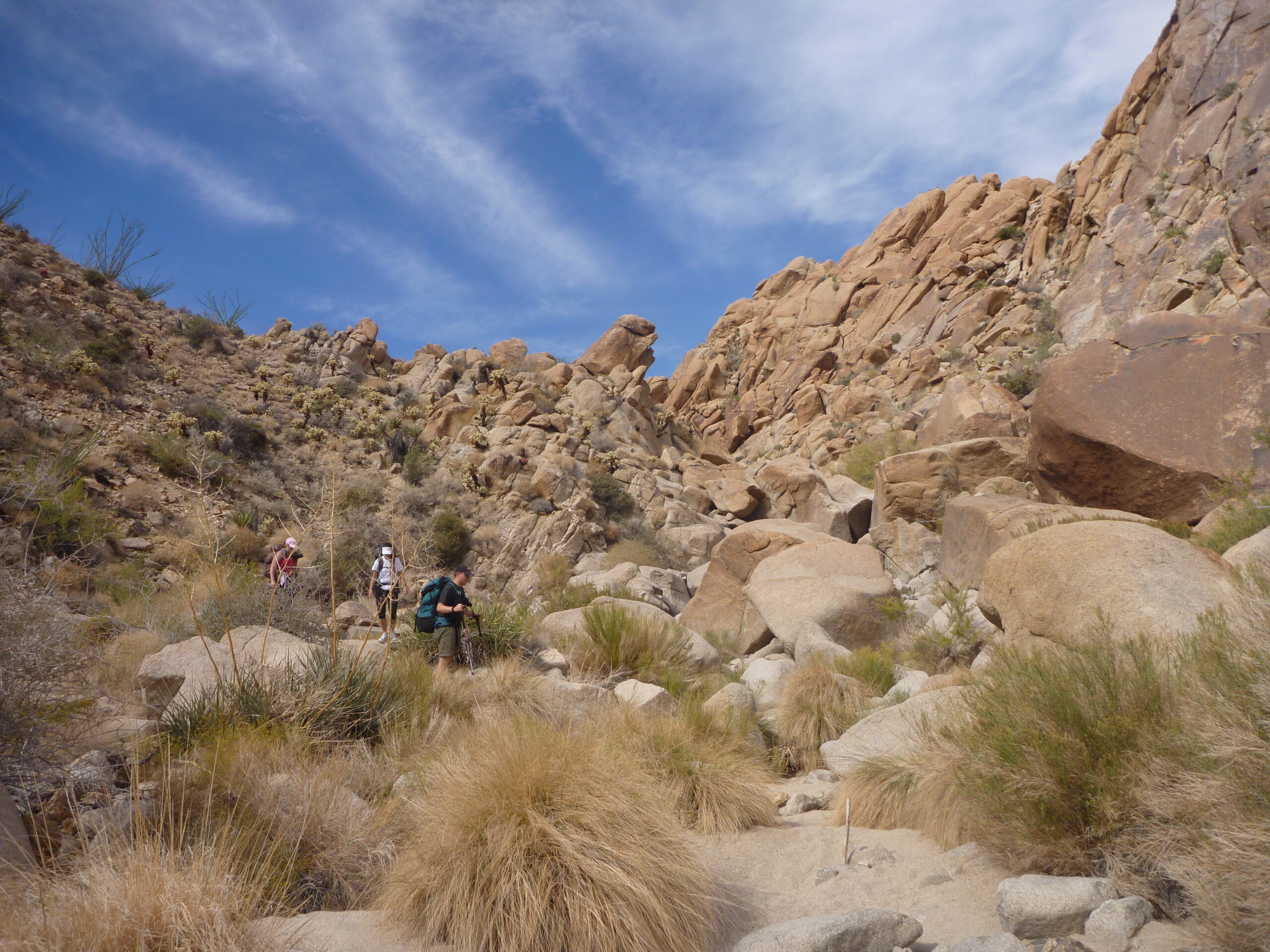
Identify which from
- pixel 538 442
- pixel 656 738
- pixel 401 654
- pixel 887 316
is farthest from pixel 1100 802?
pixel 887 316

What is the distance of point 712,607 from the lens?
13.8 metres

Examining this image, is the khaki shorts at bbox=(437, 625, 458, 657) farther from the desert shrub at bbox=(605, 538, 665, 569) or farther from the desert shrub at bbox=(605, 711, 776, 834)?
the desert shrub at bbox=(605, 538, 665, 569)

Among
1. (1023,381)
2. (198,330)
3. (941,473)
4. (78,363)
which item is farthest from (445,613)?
(198,330)

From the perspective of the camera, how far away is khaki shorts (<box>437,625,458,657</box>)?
28.0 ft

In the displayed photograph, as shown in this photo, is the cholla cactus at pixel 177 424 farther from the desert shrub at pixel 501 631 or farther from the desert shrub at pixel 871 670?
the desert shrub at pixel 871 670

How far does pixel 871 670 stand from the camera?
852 cm

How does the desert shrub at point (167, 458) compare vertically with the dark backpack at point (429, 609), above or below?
above

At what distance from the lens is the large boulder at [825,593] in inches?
428

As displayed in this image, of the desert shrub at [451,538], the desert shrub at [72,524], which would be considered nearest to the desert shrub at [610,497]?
the desert shrub at [451,538]

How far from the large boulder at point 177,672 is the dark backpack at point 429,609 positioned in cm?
227

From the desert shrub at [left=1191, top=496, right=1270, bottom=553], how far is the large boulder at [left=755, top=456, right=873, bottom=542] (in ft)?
31.5

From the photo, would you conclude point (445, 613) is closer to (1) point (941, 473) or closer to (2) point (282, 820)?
(2) point (282, 820)

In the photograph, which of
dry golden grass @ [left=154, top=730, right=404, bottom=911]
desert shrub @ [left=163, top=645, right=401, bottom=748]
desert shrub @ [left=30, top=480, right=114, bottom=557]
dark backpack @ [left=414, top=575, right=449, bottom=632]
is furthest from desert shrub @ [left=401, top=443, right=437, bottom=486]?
dry golden grass @ [left=154, top=730, right=404, bottom=911]

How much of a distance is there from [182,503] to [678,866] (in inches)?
727
